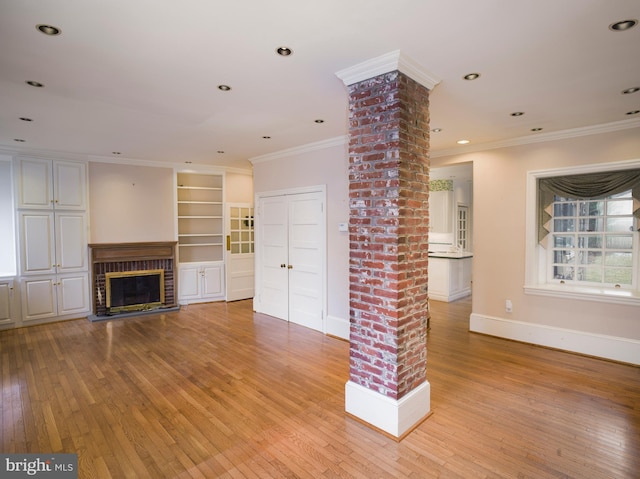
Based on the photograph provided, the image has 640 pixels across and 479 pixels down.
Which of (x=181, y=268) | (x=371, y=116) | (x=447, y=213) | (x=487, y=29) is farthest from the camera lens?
(x=447, y=213)

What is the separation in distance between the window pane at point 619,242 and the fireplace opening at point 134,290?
704 centimetres

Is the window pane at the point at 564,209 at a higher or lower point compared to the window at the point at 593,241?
higher

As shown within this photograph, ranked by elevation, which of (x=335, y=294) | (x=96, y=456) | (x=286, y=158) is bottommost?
(x=96, y=456)

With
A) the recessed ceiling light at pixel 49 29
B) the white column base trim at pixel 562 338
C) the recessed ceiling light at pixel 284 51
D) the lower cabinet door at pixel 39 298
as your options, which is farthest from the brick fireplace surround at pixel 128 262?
the white column base trim at pixel 562 338

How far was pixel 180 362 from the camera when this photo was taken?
4031mm

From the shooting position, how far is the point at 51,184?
18.5 ft

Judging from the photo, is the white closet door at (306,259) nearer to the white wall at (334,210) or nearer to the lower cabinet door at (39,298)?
the white wall at (334,210)

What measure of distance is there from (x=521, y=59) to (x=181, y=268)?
20.8ft

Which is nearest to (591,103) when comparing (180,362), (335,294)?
(335,294)

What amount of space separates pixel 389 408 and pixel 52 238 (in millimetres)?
5941

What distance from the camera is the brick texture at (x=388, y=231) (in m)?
2.51

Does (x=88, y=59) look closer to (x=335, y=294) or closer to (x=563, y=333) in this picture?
(x=335, y=294)

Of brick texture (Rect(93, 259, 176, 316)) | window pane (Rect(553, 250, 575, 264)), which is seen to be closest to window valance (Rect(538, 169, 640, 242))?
window pane (Rect(553, 250, 575, 264))

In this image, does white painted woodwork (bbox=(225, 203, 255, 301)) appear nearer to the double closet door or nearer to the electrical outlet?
the double closet door
